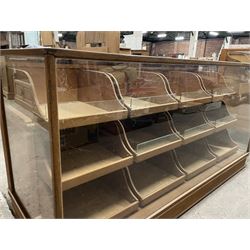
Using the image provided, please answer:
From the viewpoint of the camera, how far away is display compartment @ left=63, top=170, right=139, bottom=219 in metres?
1.20

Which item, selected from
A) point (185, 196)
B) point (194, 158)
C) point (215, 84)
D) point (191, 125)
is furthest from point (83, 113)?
point (215, 84)

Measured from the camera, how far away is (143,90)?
1571 millimetres

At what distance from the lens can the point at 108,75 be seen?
3.85ft

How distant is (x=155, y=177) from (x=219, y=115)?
1.00 metres

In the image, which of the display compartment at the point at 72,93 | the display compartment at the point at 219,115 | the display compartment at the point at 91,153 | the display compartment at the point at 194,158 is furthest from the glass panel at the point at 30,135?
the display compartment at the point at 219,115

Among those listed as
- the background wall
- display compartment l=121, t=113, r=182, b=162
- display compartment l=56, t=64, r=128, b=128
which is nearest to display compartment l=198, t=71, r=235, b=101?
display compartment l=121, t=113, r=182, b=162

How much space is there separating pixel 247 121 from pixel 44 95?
2231 millimetres

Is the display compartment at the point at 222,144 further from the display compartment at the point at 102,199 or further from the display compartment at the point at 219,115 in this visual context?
the display compartment at the point at 102,199

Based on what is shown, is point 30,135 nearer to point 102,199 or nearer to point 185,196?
point 102,199

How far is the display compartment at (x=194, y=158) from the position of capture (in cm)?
177

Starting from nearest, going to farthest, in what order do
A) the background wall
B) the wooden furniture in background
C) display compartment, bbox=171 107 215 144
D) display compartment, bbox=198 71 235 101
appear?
the wooden furniture in background → display compartment, bbox=171 107 215 144 → display compartment, bbox=198 71 235 101 → the background wall

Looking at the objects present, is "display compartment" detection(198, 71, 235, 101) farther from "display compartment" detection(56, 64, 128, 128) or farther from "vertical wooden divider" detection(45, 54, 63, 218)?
"vertical wooden divider" detection(45, 54, 63, 218)

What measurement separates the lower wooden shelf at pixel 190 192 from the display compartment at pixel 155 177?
44mm

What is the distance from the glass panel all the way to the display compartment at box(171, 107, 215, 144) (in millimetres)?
976
